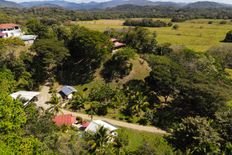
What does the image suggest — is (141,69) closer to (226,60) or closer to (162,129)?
(162,129)

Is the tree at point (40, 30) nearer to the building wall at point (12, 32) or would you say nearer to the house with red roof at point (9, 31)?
the building wall at point (12, 32)

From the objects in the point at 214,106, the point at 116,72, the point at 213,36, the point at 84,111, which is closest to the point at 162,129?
the point at 214,106

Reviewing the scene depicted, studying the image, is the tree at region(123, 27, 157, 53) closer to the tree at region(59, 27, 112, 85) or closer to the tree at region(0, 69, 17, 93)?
the tree at region(59, 27, 112, 85)

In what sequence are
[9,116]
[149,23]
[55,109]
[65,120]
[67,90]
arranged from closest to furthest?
[9,116] → [65,120] → [55,109] → [67,90] → [149,23]

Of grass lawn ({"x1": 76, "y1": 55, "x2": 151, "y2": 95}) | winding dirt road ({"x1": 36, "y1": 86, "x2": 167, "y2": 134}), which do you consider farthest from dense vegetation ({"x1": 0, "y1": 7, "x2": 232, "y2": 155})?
winding dirt road ({"x1": 36, "y1": 86, "x2": 167, "y2": 134})

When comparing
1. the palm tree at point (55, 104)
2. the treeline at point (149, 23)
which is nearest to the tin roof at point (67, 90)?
the palm tree at point (55, 104)

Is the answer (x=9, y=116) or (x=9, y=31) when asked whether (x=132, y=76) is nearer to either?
(x=9, y=116)

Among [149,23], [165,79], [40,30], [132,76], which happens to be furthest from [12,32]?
[149,23]
